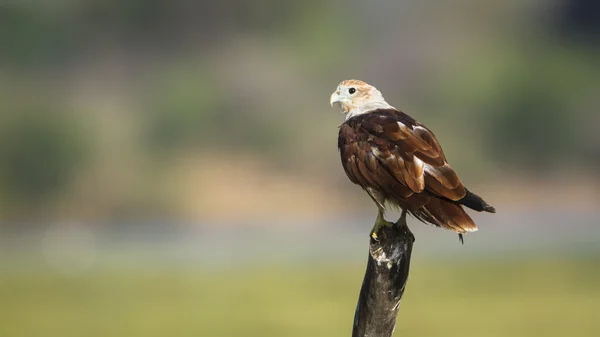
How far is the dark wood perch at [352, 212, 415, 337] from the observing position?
5691mm

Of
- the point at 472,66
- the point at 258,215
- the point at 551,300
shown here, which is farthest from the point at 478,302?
the point at 472,66

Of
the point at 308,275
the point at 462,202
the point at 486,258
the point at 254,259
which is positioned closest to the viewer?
the point at 462,202

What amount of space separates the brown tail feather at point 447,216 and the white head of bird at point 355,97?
4.90 feet

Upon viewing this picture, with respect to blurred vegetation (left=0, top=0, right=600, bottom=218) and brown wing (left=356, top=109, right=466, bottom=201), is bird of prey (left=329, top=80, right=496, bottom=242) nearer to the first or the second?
brown wing (left=356, top=109, right=466, bottom=201)

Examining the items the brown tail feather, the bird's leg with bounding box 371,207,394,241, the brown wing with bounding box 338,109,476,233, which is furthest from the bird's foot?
the brown tail feather

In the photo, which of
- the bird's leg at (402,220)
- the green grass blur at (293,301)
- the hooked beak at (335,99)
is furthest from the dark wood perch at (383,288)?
the green grass blur at (293,301)

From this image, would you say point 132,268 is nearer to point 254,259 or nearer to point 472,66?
point 254,259

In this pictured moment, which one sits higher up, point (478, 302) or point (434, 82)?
point (434, 82)

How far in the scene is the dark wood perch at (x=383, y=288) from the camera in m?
5.69

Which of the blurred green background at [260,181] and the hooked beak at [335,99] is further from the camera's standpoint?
the blurred green background at [260,181]

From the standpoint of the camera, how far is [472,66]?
Answer: 56.6 m

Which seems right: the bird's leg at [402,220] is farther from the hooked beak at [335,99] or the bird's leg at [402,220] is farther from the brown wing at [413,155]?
the hooked beak at [335,99]

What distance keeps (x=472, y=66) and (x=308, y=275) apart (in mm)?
30170

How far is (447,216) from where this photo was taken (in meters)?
5.80
